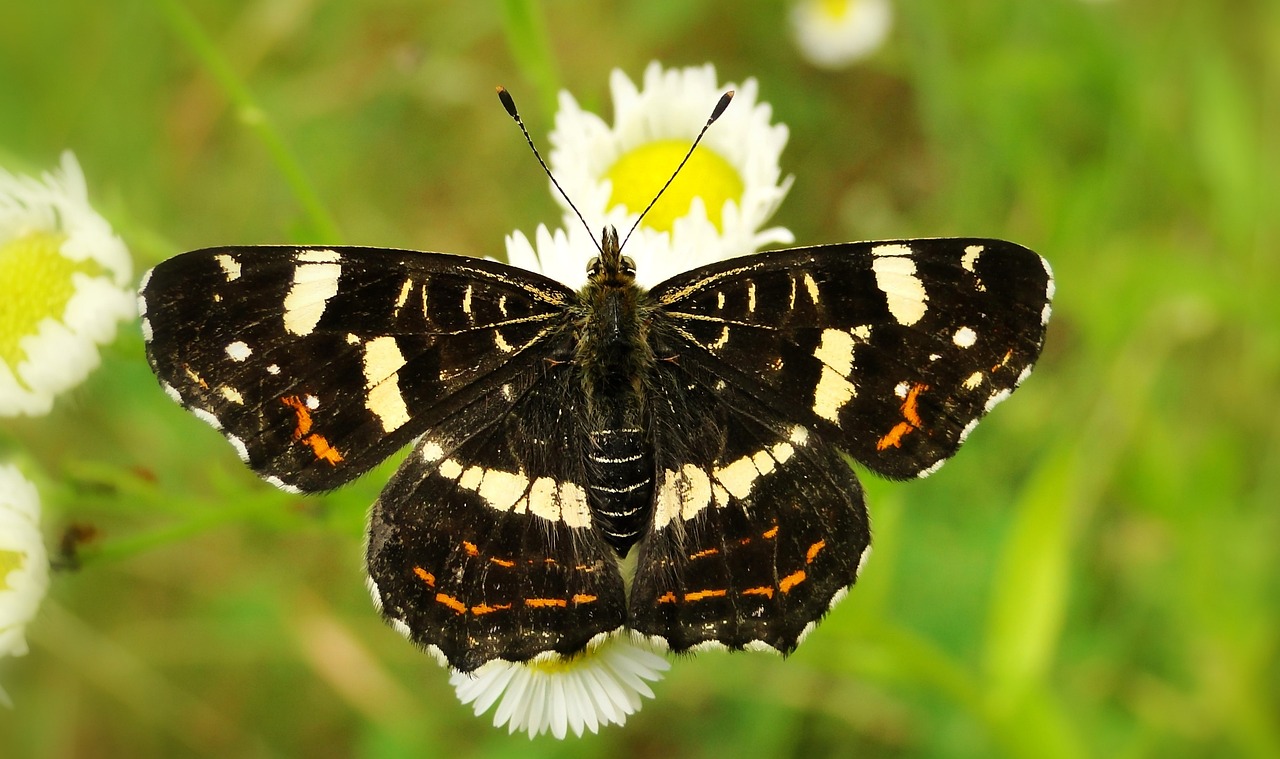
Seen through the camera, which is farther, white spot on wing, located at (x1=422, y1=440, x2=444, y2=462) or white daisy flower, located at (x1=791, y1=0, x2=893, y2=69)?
white daisy flower, located at (x1=791, y1=0, x2=893, y2=69)

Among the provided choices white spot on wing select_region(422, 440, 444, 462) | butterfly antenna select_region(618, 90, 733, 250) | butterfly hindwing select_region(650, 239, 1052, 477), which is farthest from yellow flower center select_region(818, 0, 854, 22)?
white spot on wing select_region(422, 440, 444, 462)

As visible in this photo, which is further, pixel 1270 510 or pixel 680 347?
pixel 1270 510

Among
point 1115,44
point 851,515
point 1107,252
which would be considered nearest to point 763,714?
point 851,515

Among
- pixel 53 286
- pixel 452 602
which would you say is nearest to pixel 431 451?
pixel 452 602

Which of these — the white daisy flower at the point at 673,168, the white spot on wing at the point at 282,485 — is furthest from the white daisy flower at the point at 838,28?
the white spot on wing at the point at 282,485

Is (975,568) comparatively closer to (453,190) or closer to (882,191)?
(882,191)

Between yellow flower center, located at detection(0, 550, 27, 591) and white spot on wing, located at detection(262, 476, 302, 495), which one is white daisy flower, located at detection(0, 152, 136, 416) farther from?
white spot on wing, located at detection(262, 476, 302, 495)
